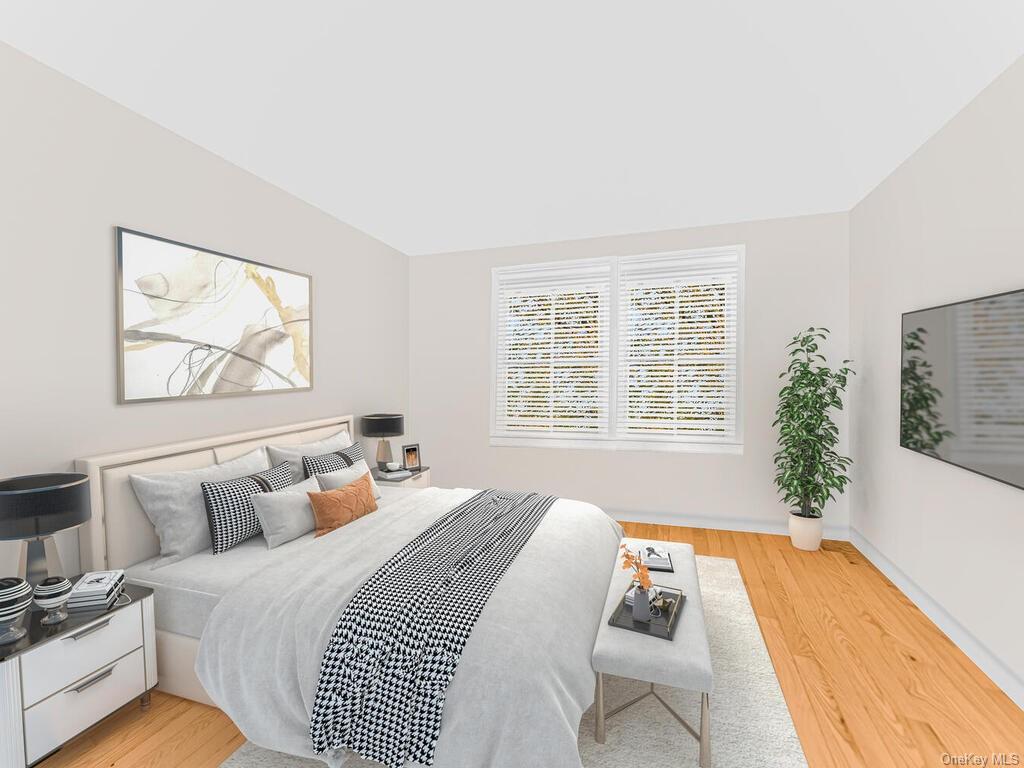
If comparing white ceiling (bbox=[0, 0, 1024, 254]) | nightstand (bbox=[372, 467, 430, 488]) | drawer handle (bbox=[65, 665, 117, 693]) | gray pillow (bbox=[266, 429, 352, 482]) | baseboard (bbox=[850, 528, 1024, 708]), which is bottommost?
baseboard (bbox=[850, 528, 1024, 708])

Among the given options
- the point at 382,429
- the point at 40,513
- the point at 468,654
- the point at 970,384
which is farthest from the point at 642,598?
the point at 382,429

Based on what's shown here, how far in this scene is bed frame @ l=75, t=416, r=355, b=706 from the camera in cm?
203

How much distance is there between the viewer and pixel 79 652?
1.70 metres

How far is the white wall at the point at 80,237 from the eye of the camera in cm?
196

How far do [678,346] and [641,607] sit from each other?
113 inches

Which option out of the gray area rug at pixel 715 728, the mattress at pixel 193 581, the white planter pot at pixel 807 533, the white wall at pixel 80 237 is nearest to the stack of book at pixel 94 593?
the mattress at pixel 193 581

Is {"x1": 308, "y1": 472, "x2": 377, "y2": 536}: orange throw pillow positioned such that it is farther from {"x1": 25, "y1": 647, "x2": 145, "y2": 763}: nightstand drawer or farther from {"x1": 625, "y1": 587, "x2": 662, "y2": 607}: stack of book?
{"x1": 625, "y1": 587, "x2": 662, "y2": 607}: stack of book

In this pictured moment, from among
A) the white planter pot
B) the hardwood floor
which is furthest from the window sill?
the hardwood floor

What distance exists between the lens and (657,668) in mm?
1652

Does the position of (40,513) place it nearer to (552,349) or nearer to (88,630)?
(88,630)

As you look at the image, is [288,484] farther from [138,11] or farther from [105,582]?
[138,11]

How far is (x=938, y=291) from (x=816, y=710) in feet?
7.66

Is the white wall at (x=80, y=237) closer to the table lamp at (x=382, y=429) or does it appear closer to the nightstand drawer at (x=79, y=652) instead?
the nightstand drawer at (x=79, y=652)

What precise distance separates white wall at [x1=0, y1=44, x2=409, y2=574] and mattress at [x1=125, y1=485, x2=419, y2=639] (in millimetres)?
534
